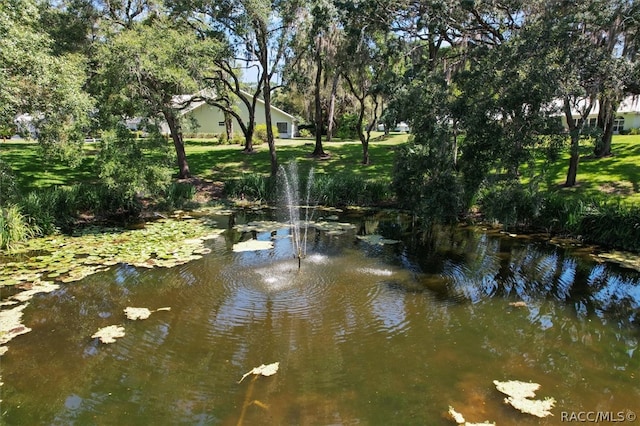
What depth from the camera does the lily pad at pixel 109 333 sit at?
252 inches

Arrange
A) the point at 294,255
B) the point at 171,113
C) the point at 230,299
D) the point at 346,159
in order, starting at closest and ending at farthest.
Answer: the point at 230,299 < the point at 294,255 < the point at 171,113 < the point at 346,159

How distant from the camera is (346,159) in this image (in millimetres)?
23688

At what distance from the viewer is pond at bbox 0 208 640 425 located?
16.3ft

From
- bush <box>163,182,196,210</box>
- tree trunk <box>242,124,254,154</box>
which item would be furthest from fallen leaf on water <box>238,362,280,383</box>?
tree trunk <box>242,124,254,154</box>

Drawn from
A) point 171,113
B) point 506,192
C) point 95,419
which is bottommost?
point 95,419

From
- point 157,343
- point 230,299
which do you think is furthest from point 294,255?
point 157,343

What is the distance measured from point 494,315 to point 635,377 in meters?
2.18

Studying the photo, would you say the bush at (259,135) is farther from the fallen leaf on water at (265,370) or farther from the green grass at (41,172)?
the fallen leaf on water at (265,370)

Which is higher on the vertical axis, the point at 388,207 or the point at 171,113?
the point at 171,113

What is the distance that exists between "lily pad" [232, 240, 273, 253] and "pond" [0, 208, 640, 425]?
843mm

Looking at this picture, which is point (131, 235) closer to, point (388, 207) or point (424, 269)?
point (424, 269)

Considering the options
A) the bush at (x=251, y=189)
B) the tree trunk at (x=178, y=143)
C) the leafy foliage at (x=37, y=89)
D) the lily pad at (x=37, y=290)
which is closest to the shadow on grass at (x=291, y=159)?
the tree trunk at (x=178, y=143)

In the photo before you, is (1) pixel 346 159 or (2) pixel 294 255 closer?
(2) pixel 294 255

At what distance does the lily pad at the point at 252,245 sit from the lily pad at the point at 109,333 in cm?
440
